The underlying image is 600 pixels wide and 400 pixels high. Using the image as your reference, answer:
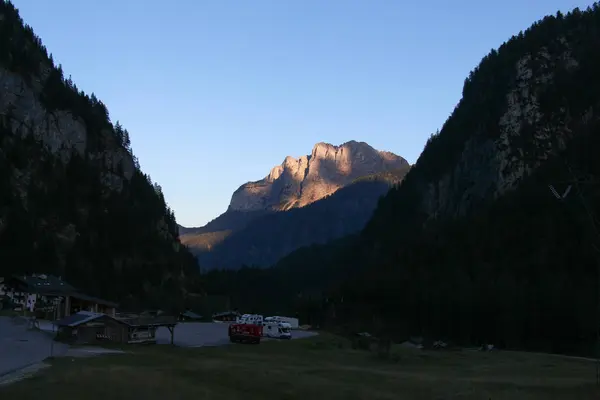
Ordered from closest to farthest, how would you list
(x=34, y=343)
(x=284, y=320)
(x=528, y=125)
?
(x=34, y=343) < (x=284, y=320) < (x=528, y=125)

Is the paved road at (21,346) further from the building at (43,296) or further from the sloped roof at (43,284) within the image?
the sloped roof at (43,284)

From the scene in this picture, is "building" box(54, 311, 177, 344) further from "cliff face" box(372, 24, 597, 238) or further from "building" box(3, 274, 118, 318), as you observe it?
"cliff face" box(372, 24, 597, 238)

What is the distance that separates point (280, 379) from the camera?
4491 cm

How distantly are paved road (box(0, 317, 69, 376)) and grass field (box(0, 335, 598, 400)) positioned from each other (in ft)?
10.9

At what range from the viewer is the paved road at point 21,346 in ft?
161

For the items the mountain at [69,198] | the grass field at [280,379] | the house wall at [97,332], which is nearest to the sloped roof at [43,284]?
the mountain at [69,198]

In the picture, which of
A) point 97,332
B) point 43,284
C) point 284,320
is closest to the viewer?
point 97,332

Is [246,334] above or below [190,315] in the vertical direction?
below

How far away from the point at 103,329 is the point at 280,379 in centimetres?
3373

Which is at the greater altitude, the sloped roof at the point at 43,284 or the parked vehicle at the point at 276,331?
the sloped roof at the point at 43,284

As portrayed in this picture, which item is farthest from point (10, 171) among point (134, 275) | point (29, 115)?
point (134, 275)

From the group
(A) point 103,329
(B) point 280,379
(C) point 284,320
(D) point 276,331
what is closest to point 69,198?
(C) point 284,320

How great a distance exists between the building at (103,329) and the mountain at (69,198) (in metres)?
53.2

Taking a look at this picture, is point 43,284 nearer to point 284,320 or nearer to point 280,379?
point 284,320
